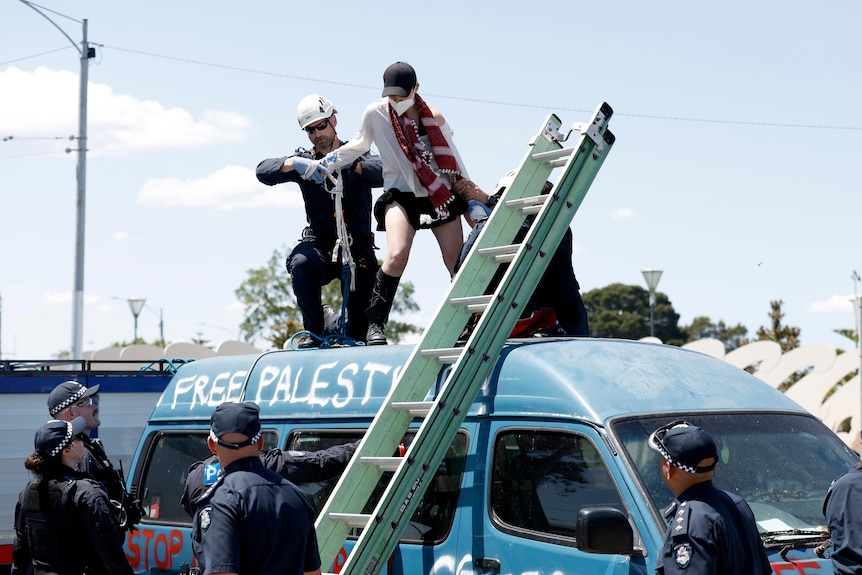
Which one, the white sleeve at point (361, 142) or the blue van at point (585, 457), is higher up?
the white sleeve at point (361, 142)

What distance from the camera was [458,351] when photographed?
5.65 meters

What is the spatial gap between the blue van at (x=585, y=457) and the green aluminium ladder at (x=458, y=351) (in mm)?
191

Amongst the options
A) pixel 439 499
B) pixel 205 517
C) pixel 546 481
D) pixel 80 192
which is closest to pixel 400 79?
pixel 439 499

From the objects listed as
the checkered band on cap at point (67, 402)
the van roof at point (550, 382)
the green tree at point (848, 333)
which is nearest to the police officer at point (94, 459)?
the checkered band on cap at point (67, 402)

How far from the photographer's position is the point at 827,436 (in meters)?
5.68

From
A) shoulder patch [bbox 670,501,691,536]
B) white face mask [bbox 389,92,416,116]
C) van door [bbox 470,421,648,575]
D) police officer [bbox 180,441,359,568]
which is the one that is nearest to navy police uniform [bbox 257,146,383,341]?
white face mask [bbox 389,92,416,116]

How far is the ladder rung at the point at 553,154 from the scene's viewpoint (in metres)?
6.04

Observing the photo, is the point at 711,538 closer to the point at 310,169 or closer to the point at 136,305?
the point at 310,169

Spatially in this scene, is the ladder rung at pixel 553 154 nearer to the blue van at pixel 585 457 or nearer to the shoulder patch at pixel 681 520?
the blue van at pixel 585 457

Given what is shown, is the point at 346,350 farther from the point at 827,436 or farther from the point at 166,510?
the point at 827,436

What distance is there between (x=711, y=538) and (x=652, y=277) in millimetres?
22440

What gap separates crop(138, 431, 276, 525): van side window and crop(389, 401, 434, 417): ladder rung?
6.31 feet

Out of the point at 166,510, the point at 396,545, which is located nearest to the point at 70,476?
the point at 166,510

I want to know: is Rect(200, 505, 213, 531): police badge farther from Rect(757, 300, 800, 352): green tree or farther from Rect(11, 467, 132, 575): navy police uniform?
Rect(757, 300, 800, 352): green tree
